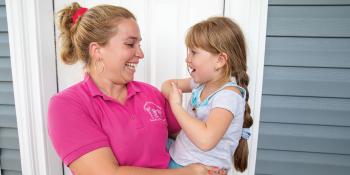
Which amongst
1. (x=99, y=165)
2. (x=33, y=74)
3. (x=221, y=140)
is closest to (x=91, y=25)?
(x=99, y=165)

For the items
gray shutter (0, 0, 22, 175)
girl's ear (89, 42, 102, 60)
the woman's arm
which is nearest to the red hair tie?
girl's ear (89, 42, 102, 60)

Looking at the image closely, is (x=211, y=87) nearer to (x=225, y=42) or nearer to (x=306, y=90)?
(x=225, y=42)

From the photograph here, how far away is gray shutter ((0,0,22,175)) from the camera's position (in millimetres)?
1832

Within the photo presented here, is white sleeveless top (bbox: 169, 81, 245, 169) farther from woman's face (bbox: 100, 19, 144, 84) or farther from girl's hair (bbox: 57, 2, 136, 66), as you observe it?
girl's hair (bbox: 57, 2, 136, 66)

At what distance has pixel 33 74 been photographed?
175 cm

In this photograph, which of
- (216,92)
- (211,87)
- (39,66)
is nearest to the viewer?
(216,92)

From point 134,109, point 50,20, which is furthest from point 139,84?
point 50,20

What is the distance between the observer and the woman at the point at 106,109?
3.20 feet

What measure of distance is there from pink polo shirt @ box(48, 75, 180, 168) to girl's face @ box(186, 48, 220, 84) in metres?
0.25

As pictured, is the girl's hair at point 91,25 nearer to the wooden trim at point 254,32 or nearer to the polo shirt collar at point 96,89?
the polo shirt collar at point 96,89

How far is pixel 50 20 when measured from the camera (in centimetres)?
177

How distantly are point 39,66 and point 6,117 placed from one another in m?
0.50

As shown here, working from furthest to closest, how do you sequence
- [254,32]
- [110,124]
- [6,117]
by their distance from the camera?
[6,117] → [254,32] → [110,124]

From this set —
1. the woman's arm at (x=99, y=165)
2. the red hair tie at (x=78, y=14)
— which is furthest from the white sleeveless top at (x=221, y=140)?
the red hair tie at (x=78, y=14)
